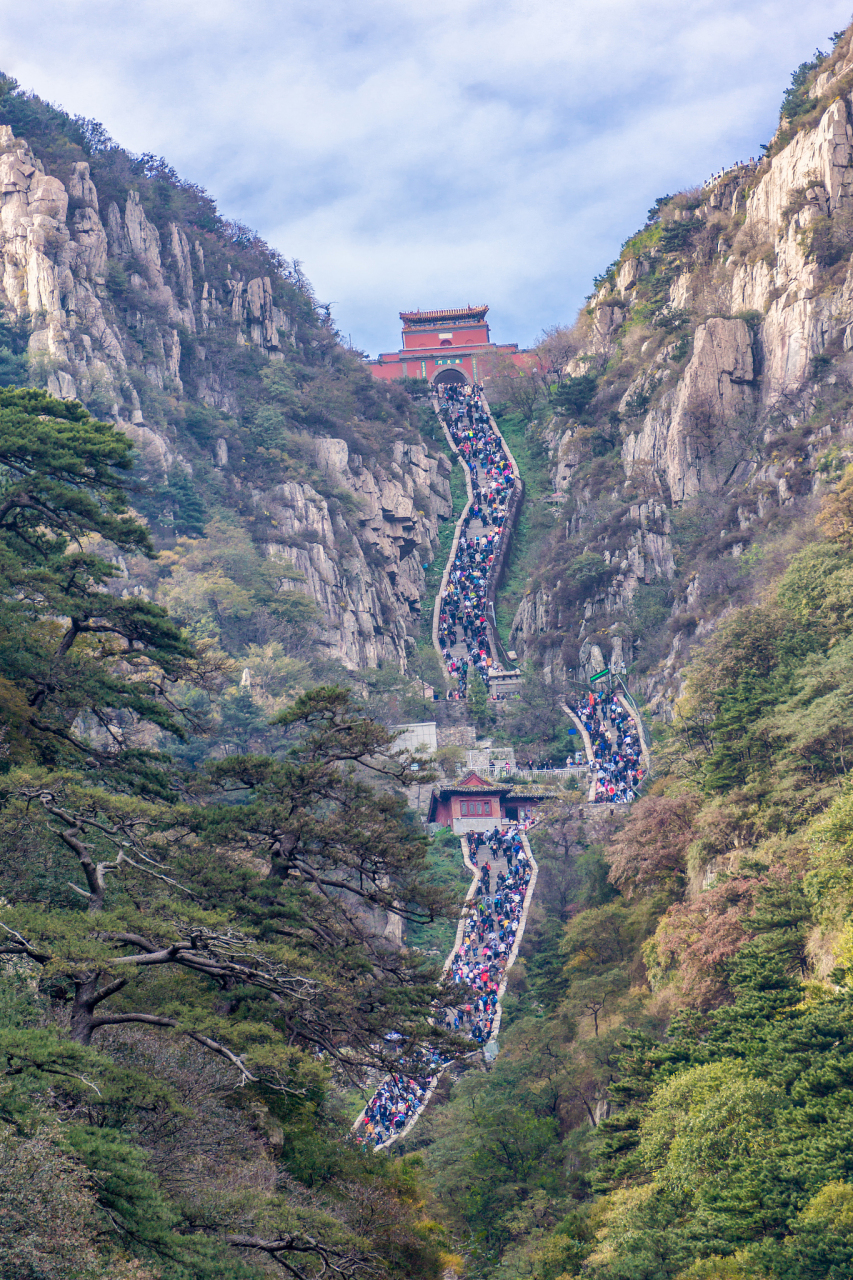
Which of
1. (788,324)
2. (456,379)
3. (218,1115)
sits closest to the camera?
(218,1115)

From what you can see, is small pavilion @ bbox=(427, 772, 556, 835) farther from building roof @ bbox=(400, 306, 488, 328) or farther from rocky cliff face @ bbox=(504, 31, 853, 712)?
building roof @ bbox=(400, 306, 488, 328)

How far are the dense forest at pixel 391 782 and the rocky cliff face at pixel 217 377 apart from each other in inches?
9.1

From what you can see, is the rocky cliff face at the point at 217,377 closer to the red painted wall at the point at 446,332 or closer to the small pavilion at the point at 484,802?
the red painted wall at the point at 446,332

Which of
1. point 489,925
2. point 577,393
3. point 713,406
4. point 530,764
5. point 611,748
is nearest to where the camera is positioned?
point 489,925

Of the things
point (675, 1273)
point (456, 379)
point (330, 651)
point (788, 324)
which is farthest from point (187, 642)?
point (456, 379)

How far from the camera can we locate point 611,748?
148ft

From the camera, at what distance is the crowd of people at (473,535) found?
5581cm

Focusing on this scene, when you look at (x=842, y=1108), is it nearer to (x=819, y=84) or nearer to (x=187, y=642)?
(x=187, y=642)

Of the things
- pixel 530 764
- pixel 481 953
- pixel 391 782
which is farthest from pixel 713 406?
pixel 481 953

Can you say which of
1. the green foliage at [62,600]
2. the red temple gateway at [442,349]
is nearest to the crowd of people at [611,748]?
the green foliage at [62,600]

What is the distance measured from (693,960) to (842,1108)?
22.8ft

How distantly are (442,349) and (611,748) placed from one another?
1344 inches

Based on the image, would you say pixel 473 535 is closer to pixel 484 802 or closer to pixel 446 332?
pixel 446 332

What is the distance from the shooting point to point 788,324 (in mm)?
48656
